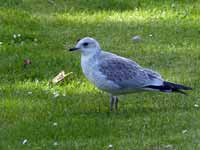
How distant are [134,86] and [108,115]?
1.38 ft

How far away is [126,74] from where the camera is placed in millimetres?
9094

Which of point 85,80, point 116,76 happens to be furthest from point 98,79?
point 85,80

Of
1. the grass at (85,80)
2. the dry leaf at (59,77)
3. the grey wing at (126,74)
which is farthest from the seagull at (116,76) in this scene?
the dry leaf at (59,77)

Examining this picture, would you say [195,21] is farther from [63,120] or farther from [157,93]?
[63,120]

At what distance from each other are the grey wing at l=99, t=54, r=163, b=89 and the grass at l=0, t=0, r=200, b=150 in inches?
13.1

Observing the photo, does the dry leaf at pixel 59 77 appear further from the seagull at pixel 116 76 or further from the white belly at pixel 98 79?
the white belly at pixel 98 79

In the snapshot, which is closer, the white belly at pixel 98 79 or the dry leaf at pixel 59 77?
the white belly at pixel 98 79

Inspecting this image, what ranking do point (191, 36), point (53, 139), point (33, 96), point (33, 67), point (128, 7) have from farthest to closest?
point (128, 7)
point (191, 36)
point (33, 67)
point (33, 96)
point (53, 139)

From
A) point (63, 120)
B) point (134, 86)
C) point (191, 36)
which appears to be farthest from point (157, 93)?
point (191, 36)

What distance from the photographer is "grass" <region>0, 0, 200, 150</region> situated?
8.35m

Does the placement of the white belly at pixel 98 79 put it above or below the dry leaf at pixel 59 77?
above

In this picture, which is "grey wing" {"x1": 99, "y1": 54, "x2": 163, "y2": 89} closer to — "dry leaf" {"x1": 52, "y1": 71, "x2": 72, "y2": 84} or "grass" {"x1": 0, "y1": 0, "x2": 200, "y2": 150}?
"grass" {"x1": 0, "y1": 0, "x2": 200, "y2": 150}

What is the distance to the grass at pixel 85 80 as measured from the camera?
835cm

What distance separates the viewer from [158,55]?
1157 centimetres
